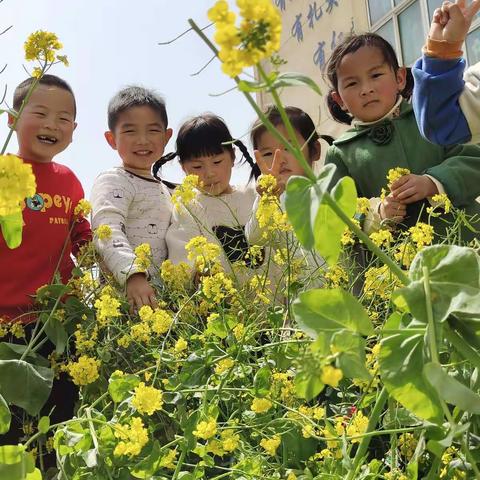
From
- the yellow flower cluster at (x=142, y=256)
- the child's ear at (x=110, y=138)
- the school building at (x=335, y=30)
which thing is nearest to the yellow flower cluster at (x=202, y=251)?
the yellow flower cluster at (x=142, y=256)

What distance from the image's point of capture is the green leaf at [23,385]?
0.72 metres

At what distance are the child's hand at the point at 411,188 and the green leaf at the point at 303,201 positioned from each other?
767mm

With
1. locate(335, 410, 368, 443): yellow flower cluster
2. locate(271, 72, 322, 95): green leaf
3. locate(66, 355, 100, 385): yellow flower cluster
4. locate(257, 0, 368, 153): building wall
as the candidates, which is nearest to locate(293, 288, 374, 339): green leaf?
locate(271, 72, 322, 95): green leaf

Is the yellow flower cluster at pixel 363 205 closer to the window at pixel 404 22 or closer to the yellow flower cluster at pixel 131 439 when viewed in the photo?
the yellow flower cluster at pixel 131 439

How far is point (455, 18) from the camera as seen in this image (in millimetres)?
1041

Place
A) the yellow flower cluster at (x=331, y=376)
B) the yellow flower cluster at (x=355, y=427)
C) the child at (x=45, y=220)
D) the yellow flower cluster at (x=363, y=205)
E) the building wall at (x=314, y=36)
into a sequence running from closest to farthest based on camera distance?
the yellow flower cluster at (x=331, y=376) → the yellow flower cluster at (x=355, y=427) → the yellow flower cluster at (x=363, y=205) → the child at (x=45, y=220) → the building wall at (x=314, y=36)

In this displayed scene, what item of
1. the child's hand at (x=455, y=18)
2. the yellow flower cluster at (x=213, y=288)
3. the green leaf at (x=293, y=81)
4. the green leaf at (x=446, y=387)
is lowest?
the yellow flower cluster at (x=213, y=288)

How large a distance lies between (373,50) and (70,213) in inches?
31.8

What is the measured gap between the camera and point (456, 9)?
3.43ft

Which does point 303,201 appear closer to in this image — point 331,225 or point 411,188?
point 331,225

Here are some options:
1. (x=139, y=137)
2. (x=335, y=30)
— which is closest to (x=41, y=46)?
(x=139, y=137)

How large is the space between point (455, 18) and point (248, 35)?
2.71 ft

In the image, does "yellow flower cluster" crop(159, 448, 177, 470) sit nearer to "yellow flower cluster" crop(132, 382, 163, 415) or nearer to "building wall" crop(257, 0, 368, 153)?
"yellow flower cluster" crop(132, 382, 163, 415)

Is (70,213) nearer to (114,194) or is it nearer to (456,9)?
(114,194)
